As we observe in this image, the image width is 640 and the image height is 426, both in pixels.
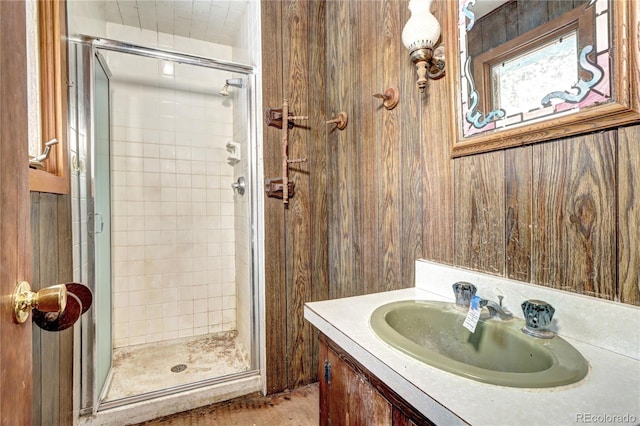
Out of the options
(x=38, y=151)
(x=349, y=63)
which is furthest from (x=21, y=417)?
(x=349, y=63)

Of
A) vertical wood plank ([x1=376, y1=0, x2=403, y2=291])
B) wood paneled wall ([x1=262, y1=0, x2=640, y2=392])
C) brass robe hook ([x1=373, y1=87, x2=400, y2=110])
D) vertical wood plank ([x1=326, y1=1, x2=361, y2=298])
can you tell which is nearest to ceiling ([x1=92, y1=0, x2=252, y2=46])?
wood paneled wall ([x1=262, y1=0, x2=640, y2=392])

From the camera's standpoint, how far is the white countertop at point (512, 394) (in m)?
0.46

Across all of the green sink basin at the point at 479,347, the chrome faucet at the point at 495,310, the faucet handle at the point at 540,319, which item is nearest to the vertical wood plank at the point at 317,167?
the green sink basin at the point at 479,347

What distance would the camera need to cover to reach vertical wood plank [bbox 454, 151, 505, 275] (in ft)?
3.08

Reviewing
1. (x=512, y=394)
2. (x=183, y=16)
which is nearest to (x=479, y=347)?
(x=512, y=394)

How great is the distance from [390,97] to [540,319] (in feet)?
3.40

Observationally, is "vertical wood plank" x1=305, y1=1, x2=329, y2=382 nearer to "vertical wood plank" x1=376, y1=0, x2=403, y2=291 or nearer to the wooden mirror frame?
"vertical wood plank" x1=376, y1=0, x2=403, y2=291

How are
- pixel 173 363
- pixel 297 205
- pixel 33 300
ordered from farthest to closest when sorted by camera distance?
pixel 173 363
pixel 297 205
pixel 33 300

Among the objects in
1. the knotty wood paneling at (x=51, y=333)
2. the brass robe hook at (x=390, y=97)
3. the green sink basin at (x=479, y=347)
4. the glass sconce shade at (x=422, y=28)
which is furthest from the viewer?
the brass robe hook at (x=390, y=97)

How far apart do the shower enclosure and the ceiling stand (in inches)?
10.7

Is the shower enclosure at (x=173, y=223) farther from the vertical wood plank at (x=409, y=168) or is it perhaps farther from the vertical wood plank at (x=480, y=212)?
the vertical wood plank at (x=480, y=212)

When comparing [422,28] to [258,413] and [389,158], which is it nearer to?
[389,158]

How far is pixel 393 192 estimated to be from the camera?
1.37 meters

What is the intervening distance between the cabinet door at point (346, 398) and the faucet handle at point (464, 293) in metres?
0.41
